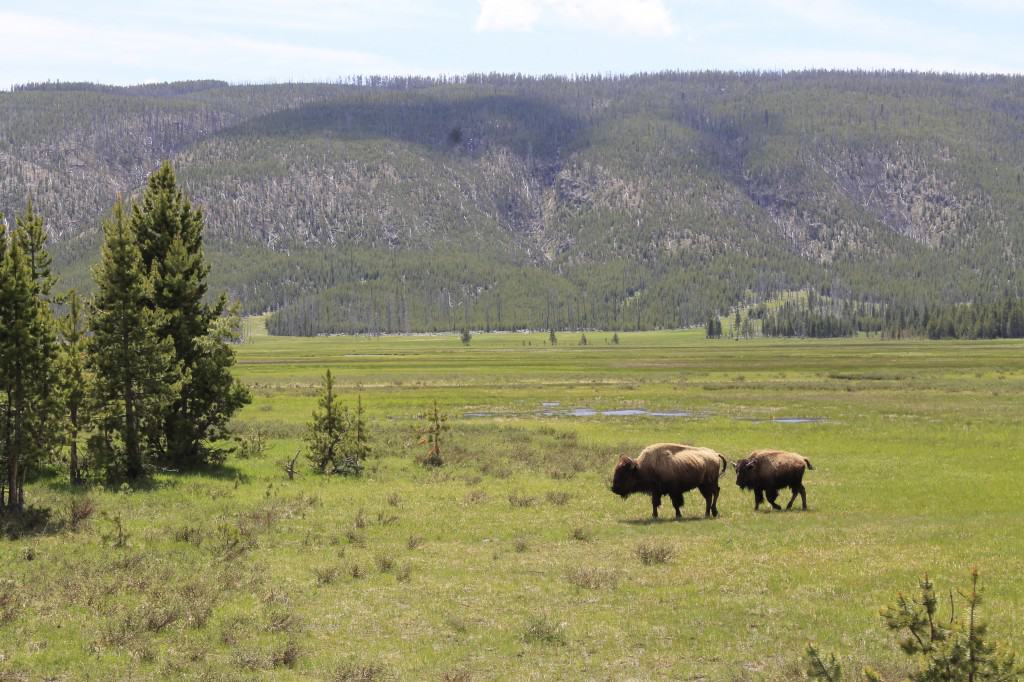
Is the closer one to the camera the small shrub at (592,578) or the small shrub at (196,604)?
the small shrub at (196,604)

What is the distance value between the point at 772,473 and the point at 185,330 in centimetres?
2464

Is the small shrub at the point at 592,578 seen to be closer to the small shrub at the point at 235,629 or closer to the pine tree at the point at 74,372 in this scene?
the small shrub at the point at 235,629

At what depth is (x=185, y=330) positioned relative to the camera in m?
35.5

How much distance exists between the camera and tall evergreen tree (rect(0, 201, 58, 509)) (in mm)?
23641

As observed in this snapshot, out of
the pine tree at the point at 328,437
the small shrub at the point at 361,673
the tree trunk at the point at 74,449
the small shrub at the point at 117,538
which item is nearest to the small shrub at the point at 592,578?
the small shrub at the point at 361,673

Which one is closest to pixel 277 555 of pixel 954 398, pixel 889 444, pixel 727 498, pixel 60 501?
pixel 60 501

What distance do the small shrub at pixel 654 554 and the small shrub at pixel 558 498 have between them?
811cm

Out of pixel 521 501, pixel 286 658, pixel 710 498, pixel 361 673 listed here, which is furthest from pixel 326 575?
pixel 710 498

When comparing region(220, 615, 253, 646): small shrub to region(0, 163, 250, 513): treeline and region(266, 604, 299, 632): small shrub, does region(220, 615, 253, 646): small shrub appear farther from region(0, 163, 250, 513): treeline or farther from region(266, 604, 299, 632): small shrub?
region(0, 163, 250, 513): treeline

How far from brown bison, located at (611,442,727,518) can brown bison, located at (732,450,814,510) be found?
1472 mm

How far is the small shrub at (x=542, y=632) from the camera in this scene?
14.5 metres

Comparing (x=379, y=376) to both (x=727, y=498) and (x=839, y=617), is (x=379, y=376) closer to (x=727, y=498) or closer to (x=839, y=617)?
(x=727, y=498)

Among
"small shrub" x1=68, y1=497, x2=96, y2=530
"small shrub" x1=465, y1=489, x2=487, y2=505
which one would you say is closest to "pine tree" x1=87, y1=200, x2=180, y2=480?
"small shrub" x1=68, y1=497, x2=96, y2=530

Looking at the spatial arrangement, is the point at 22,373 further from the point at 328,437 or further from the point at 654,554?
the point at 654,554
